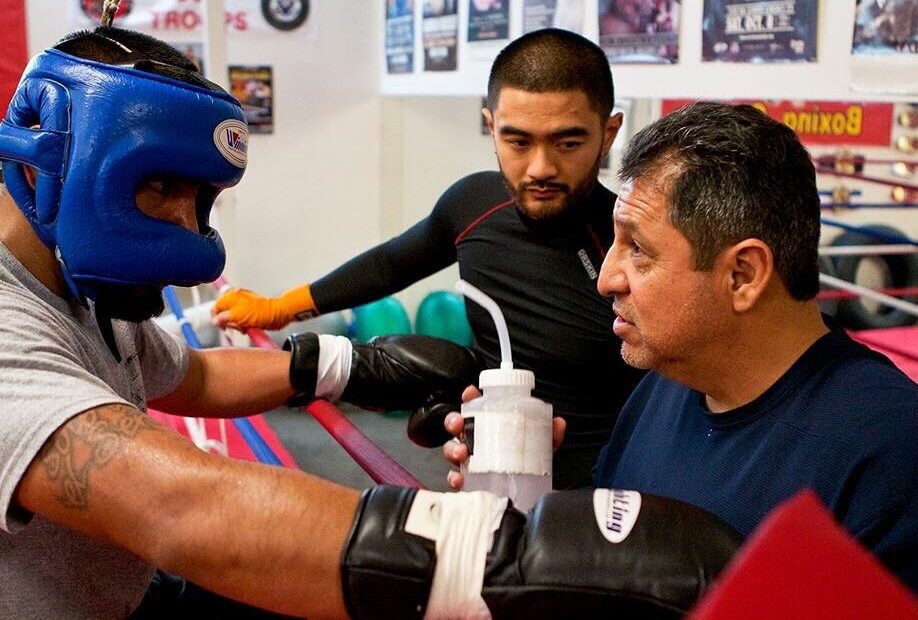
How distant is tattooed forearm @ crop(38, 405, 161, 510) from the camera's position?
1028 mm

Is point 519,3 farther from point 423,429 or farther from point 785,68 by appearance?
point 423,429

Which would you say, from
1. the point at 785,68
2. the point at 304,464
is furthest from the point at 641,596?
the point at 304,464

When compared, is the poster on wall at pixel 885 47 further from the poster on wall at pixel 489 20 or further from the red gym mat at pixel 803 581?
the red gym mat at pixel 803 581

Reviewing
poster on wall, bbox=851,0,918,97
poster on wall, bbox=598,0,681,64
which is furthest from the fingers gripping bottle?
poster on wall, bbox=598,0,681,64

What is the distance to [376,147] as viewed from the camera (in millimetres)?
6250

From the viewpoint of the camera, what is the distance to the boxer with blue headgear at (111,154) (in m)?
1.25

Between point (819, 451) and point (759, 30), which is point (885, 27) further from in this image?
point (819, 451)

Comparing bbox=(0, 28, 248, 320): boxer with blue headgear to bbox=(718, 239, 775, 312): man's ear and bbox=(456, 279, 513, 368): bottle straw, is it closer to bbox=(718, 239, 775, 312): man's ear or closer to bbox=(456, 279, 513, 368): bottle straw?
bbox=(456, 279, 513, 368): bottle straw

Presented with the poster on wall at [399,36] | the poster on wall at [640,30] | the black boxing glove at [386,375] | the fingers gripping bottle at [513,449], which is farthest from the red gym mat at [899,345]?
the poster on wall at [399,36]

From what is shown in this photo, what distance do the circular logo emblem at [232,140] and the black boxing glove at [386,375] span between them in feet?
2.25

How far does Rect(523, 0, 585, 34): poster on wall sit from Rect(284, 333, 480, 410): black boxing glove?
6.60ft

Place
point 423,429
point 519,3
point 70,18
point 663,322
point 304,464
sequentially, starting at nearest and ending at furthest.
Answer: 1. point 663,322
2. point 423,429
3. point 519,3
4. point 304,464
5. point 70,18

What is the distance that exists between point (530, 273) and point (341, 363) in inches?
23.0

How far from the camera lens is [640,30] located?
11.2 feet
